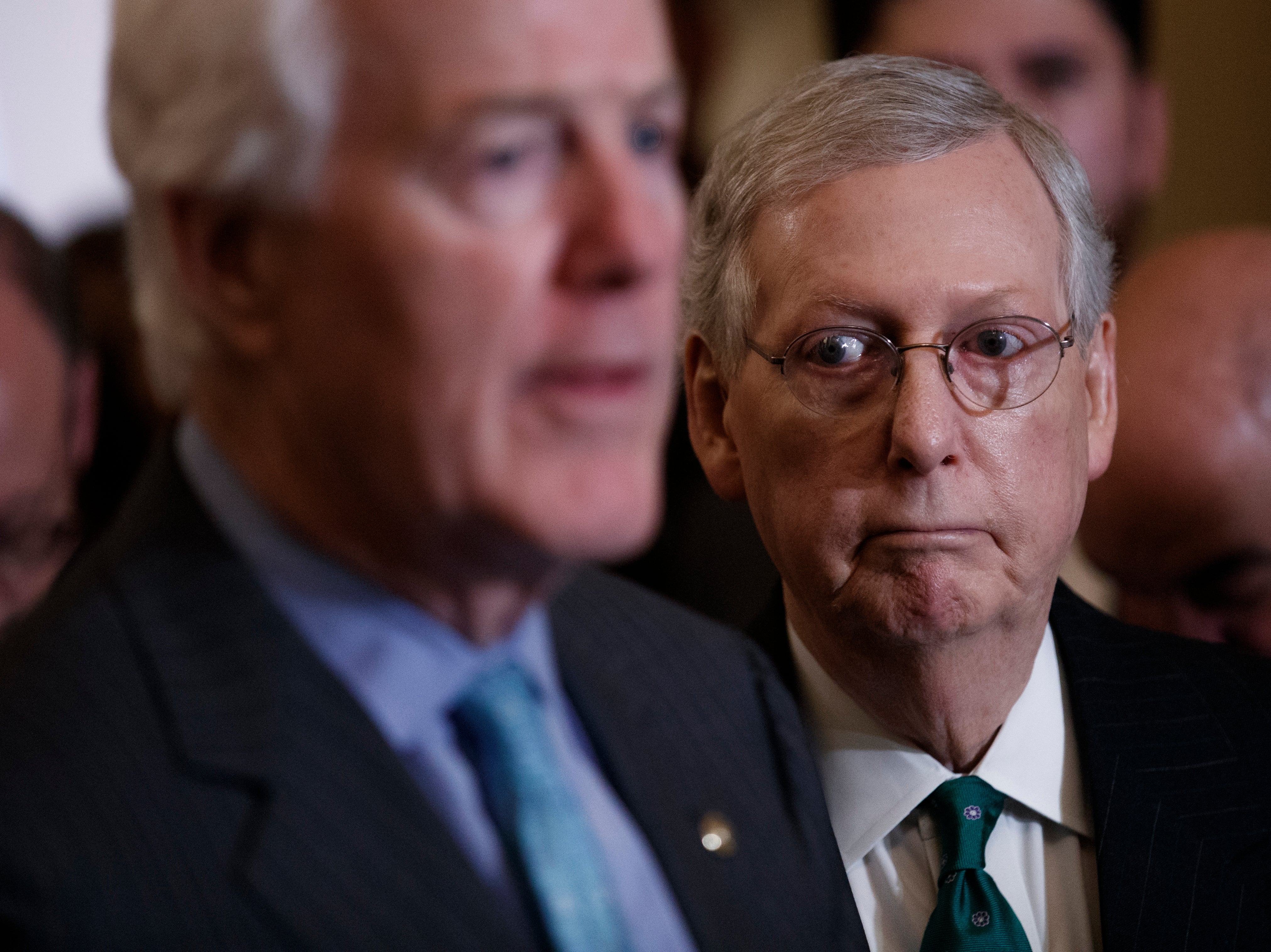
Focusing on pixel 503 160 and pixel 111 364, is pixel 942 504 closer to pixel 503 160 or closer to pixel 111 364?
pixel 503 160

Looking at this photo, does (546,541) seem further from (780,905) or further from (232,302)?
(780,905)

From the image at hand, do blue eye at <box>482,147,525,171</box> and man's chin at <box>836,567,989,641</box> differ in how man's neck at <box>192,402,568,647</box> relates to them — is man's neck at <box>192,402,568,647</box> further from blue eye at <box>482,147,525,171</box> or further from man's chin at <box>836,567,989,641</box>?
man's chin at <box>836,567,989,641</box>

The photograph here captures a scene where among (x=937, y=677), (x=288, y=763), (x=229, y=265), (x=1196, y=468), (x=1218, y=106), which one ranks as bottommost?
(x=1218, y=106)

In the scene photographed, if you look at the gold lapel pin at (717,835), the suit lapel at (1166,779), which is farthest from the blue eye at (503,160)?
the suit lapel at (1166,779)

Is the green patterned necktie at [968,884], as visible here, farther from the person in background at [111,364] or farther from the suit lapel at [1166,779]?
the person in background at [111,364]

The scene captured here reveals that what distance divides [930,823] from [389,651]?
42cm

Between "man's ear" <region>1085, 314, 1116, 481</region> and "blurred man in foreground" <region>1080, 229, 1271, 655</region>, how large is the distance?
206 millimetres

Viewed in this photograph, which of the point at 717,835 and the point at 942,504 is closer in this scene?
the point at 717,835

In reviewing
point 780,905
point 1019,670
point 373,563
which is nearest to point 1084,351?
point 1019,670

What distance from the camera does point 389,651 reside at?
22.4 inches

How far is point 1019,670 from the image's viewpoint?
2.79ft

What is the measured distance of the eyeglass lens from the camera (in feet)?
2.64

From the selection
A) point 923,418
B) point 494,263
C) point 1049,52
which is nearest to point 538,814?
point 494,263

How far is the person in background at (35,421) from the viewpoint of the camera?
2.50 ft
